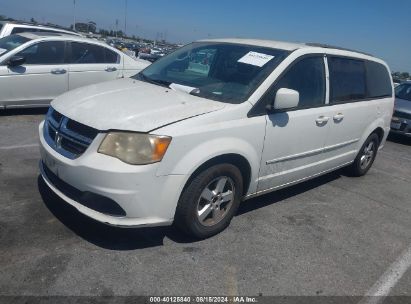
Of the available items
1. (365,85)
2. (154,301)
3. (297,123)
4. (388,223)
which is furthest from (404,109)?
(154,301)

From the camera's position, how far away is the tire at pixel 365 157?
231 inches

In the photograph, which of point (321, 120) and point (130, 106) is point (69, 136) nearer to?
point (130, 106)

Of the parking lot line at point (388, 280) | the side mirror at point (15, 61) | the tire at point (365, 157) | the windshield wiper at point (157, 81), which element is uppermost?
the windshield wiper at point (157, 81)

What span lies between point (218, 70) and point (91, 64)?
4.68m

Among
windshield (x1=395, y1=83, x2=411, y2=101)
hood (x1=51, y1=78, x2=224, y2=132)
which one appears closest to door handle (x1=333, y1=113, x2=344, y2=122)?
hood (x1=51, y1=78, x2=224, y2=132)

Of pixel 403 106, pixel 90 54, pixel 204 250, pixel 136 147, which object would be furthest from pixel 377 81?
pixel 90 54

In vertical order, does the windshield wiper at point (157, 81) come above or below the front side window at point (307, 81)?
below

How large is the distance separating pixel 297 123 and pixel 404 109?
716cm

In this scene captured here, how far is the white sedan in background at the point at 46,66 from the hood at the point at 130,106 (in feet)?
12.6

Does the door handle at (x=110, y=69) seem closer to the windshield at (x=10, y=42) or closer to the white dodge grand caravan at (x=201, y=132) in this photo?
the windshield at (x=10, y=42)

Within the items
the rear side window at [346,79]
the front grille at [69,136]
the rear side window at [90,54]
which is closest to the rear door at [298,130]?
the rear side window at [346,79]

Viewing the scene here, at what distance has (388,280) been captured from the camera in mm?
3396

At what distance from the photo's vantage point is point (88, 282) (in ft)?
Answer: 9.29

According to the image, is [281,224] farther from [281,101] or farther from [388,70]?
[388,70]
